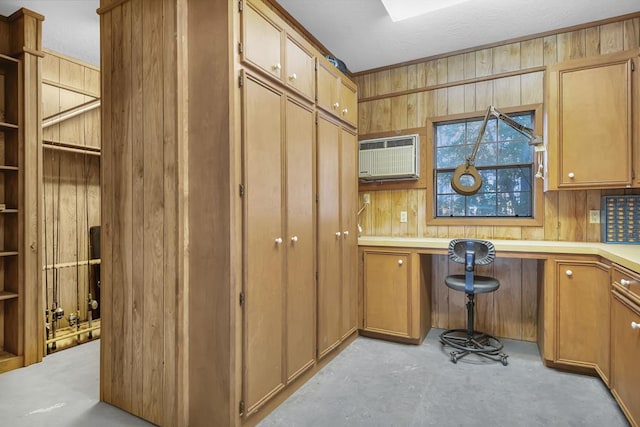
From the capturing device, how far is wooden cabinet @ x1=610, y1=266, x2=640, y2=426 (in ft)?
5.73

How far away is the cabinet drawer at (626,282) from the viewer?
69.1 inches

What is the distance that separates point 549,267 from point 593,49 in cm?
195

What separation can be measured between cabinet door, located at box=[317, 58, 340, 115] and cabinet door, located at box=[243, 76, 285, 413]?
22.7 inches

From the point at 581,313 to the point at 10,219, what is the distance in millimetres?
4506

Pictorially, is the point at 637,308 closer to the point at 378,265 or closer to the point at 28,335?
the point at 378,265

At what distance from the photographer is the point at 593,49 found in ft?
9.48

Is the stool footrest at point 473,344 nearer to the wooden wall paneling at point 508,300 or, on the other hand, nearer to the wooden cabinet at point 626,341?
the wooden wall paneling at point 508,300

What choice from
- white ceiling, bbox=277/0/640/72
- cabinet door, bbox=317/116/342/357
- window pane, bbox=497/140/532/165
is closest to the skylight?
white ceiling, bbox=277/0/640/72

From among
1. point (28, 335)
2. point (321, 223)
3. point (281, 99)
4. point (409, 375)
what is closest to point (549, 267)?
point (409, 375)

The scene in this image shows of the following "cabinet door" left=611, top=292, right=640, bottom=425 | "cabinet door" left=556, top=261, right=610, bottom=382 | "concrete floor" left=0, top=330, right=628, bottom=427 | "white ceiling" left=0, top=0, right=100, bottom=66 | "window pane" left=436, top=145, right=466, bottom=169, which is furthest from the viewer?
"window pane" left=436, top=145, right=466, bottom=169

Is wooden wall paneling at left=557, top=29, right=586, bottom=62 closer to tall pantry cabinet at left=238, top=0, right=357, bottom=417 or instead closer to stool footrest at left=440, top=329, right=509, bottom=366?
tall pantry cabinet at left=238, top=0, right=357, bottom=417

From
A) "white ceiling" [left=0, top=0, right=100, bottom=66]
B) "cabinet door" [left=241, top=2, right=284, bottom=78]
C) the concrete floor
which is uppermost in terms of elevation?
"white ceiling" [left=0, top=0, right=100, bottom=66]

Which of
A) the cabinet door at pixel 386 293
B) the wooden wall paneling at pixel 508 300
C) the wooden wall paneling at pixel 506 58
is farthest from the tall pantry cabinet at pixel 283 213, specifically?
the wooden wall paneling at pixel 506 58

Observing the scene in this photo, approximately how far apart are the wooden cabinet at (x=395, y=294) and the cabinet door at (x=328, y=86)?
53.6 inches
